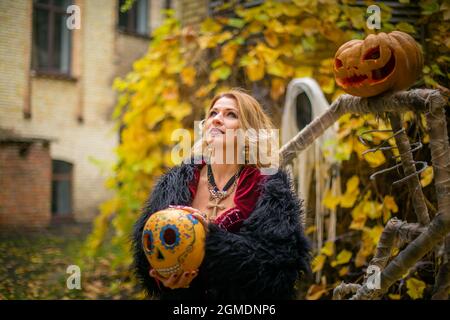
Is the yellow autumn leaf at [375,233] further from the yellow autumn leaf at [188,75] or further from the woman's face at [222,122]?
the yellow autumn leaf at [188,75]

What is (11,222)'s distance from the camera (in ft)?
15.6

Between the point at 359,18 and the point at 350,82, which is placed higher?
the point at 359,18

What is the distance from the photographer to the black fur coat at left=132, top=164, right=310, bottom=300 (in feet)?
5.53

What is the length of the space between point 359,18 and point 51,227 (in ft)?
14.7

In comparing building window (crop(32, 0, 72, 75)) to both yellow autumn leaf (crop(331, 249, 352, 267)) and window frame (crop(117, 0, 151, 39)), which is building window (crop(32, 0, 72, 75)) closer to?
window frame (crop(117, 0, 151, 39))

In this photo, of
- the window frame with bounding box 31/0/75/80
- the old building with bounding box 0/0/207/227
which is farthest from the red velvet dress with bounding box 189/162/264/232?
the window frame with bounding box 31/0/75/80

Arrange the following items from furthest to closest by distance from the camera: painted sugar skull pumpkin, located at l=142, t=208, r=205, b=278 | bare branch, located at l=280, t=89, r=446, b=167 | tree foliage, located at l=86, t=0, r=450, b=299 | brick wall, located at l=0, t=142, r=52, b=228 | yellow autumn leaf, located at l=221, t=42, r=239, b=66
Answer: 1. brick wall, located at l=0, t=142, r=52, b=228
2. yellow autumn leaf, located at l=221, t=42, r=239, b=66
3. tree foliage, located at l=86, t=0, r=450, b=299
4. bare branch, located at l=280, t=89, r=446, b=167
5. painted sugar skull pumpkin, located at l=142, t=208, r=205, b=278

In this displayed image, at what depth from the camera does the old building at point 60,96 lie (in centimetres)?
530

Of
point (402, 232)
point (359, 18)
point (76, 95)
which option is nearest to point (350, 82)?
point (402, 232)

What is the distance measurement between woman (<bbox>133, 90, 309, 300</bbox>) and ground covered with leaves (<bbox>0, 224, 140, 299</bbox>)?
2.02m

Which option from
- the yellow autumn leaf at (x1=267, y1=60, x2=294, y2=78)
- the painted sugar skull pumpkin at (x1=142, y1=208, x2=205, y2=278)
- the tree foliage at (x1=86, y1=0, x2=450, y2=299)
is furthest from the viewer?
the yellow autumn leaf at (x1=267, y1=60, x2=294, y2=78)

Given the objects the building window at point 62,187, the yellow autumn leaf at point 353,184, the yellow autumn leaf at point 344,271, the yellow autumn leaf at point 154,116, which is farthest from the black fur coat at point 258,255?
the building window at point 62,187

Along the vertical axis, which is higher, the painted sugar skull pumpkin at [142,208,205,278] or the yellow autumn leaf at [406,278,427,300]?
the painted sugar skull pumpkin at [142,208,205,278]

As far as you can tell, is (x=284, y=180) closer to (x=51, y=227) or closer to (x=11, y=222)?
(x=11, y=222)
